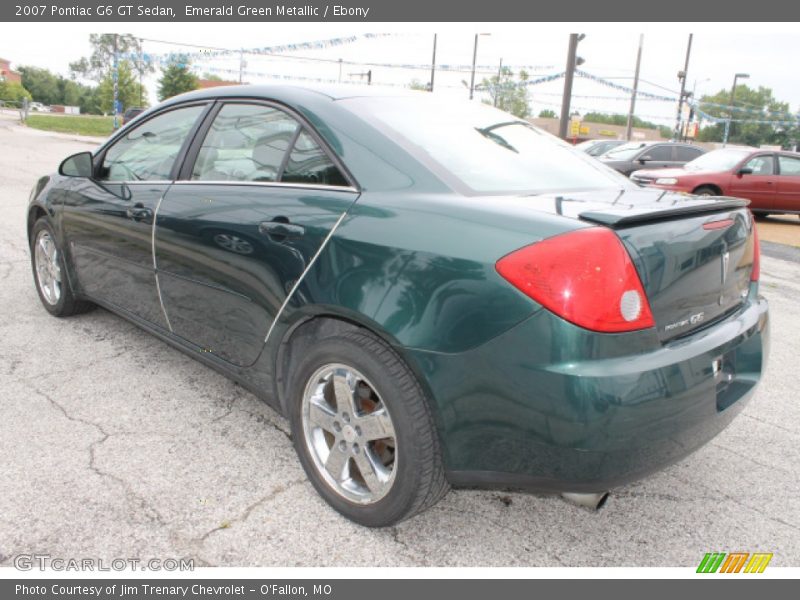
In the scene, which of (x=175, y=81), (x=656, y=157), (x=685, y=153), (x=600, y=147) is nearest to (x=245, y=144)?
(x=656, y=157)

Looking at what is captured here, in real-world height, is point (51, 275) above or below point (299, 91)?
below

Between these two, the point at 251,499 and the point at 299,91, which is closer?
the point at 251,499

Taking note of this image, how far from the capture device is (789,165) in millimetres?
13664

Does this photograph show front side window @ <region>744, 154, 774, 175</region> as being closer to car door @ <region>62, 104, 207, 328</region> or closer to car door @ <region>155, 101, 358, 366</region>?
car door @ <region>62, 104, 207, 328</region>

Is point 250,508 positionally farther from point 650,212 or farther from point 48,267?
point 48,267

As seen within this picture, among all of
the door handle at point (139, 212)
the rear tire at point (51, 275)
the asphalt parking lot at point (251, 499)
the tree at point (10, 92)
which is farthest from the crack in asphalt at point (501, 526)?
the tree at point (10, 92)

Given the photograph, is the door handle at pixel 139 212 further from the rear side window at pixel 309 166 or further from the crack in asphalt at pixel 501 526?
the crack in asphalt at pixel 501 526

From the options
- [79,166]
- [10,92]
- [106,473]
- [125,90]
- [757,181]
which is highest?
[10,92]

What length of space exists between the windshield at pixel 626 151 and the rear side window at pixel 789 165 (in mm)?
3229

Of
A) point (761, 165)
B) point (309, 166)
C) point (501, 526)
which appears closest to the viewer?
point (501, 526)

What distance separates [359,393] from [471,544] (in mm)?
674

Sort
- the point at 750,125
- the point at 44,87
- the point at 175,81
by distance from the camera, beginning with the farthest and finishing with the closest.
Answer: the point at 44,87
the point at 750,125
the point at 175,81

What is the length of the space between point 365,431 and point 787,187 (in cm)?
1435

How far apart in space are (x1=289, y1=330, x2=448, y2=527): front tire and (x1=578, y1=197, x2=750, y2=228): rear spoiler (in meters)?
0.76
